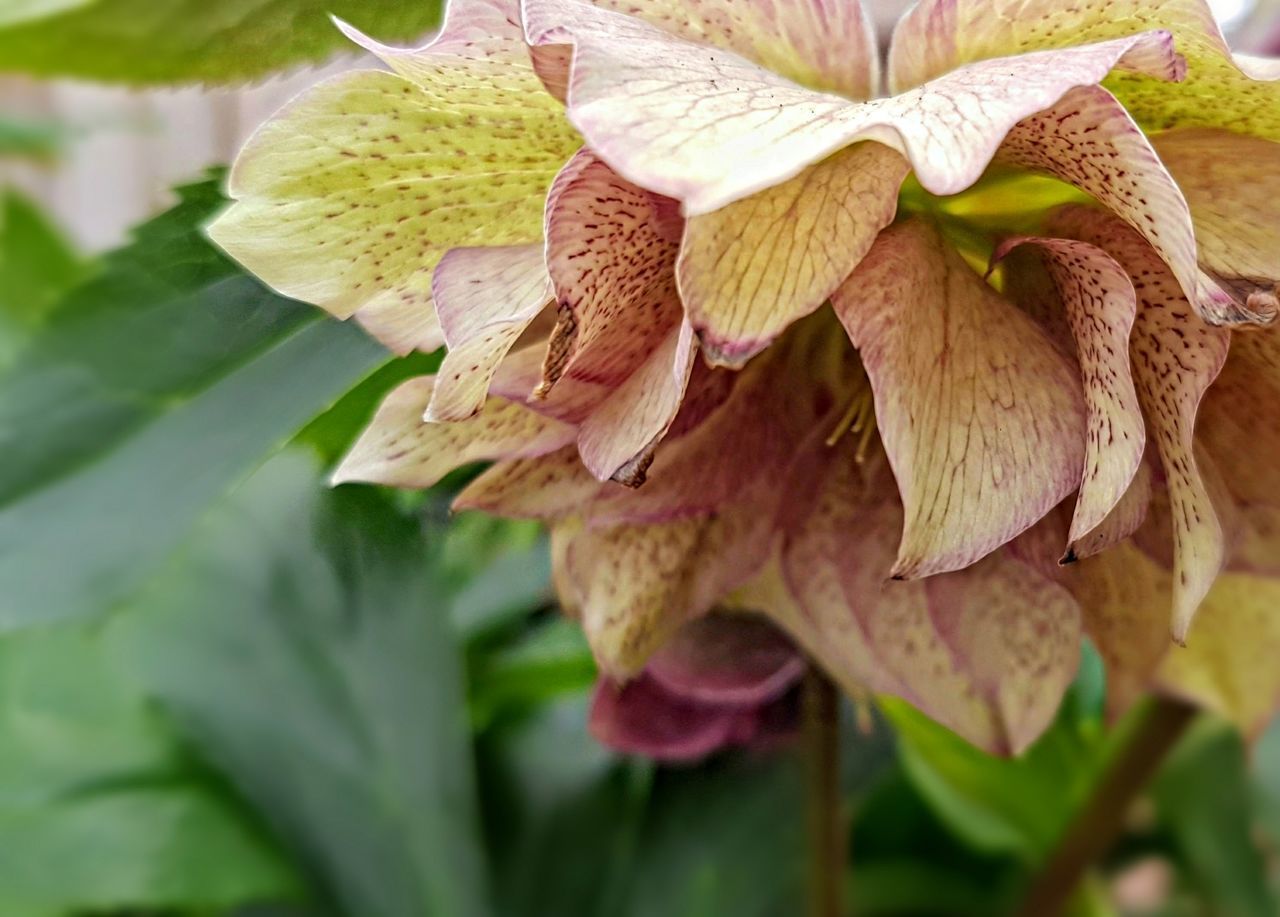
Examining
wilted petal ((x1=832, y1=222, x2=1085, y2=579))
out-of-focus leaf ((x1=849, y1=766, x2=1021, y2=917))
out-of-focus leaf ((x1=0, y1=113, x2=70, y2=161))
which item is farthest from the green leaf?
out-of-focus leaf ((x1=0, y1=113, x2=70, y2=161))

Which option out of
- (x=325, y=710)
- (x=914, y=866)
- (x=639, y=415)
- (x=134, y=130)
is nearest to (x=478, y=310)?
(x=639, y=415)

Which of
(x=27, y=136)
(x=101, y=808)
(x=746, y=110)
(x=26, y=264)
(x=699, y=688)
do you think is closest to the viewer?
(x=746, y=110)

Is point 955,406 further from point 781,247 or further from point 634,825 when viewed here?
point 634,825

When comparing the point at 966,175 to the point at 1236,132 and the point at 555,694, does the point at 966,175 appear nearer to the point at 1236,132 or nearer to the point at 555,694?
the point at 1236,132

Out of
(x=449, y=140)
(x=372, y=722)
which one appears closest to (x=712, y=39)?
(x=449, y=140)

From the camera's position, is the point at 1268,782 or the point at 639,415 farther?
the point at 1268,782

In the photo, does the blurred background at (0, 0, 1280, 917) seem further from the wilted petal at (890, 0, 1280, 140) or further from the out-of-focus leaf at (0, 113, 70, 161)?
the out-of-focus leaf at (0, 113, 70, 161)

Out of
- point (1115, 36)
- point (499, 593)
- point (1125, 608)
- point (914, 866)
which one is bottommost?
point (914, 866)
